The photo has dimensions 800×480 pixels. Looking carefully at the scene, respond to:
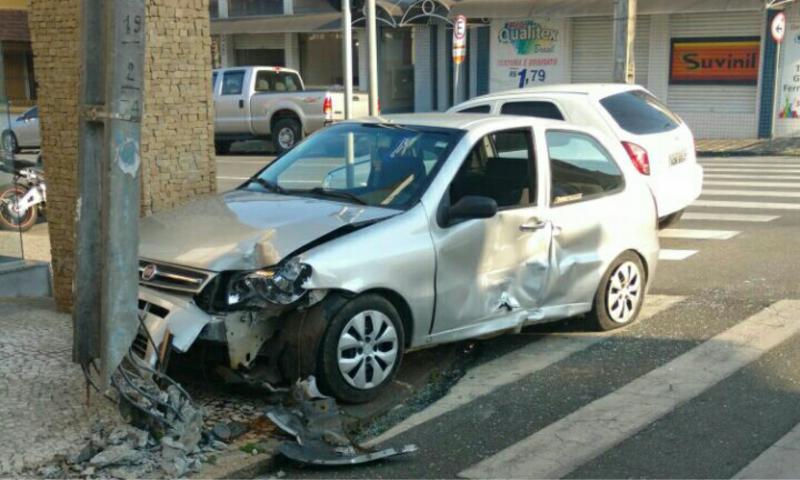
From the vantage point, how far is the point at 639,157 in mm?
9570

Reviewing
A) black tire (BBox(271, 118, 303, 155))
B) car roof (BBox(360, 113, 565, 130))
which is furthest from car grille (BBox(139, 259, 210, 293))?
black tire (BBox(271, 118, 303, 155))

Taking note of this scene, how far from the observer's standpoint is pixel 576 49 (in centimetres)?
2623

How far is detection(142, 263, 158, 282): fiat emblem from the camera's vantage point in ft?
17.3

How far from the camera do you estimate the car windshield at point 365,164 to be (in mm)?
5895

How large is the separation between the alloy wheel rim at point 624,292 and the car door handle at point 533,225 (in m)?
0.92

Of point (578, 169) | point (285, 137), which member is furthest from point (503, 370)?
point (285, 137)

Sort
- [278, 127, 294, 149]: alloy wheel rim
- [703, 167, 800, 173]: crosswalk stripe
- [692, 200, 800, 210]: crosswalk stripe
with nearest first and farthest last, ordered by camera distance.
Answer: [692, 200, 800, 210]: crosswalk stripe
[703, 167, 800, 173]: crosswalk stripe
[278, 127, 294, 149]: alloy wheel rim

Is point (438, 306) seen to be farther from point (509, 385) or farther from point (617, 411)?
point (617, 411)

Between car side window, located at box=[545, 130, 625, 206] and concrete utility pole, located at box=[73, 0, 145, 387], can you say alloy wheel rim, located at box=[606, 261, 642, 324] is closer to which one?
car side window, located at box=[545, 130, 625, 206]

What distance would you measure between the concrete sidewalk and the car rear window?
10898mm

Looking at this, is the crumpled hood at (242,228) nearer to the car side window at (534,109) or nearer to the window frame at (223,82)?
the car side window at (534,109)

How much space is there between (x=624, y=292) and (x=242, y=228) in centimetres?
309

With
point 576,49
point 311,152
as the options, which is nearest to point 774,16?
point 576,49

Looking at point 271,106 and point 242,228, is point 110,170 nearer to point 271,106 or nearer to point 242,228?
point 242,228
